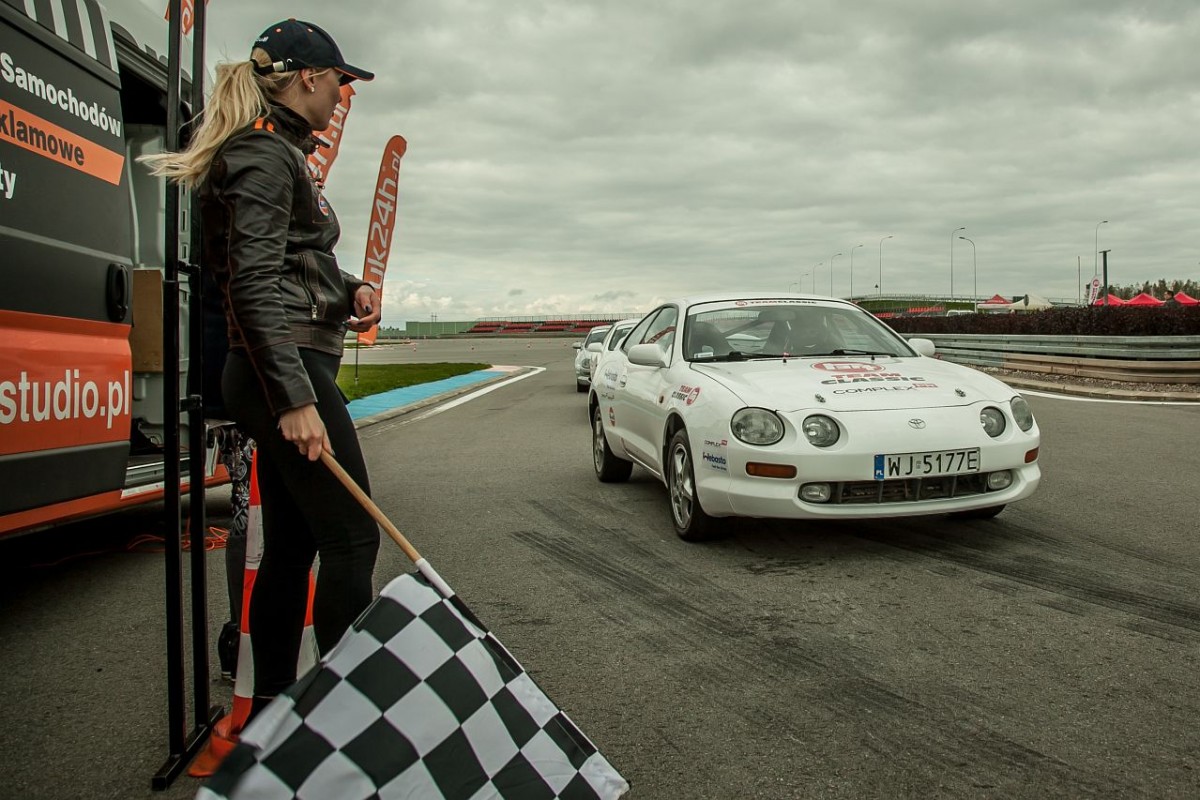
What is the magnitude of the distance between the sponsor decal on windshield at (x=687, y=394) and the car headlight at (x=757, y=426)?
17.5 inches

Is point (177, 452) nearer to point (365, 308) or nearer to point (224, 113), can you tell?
point (365, 308)

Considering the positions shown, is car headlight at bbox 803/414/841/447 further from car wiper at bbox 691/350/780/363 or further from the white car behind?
A: the white car behind

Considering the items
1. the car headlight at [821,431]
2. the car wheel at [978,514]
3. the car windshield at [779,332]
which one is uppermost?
the car windshield at [779,332]

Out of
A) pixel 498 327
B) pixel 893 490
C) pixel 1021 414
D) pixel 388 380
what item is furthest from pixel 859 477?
pixel 498 327

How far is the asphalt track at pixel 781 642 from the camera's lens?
248 cm

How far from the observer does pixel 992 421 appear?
16.0 feet

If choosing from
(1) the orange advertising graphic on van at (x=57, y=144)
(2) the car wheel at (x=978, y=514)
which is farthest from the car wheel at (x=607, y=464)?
(1) the orange advertising graphic on van at (x=57, y=144)

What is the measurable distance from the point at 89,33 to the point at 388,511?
3.17 meters

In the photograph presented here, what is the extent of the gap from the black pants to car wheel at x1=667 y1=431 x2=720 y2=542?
8.89 ft

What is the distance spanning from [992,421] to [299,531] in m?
3.64

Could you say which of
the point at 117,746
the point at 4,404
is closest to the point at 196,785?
the point at 117,746

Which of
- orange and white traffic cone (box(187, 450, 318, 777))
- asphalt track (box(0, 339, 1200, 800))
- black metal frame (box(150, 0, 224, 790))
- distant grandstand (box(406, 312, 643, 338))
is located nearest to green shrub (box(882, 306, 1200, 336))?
asphalt track (box(0, 339, 1200, 800))

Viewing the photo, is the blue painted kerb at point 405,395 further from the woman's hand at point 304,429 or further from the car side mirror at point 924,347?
the woman's hand at point 304,429

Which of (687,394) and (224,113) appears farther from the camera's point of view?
(687,394)
